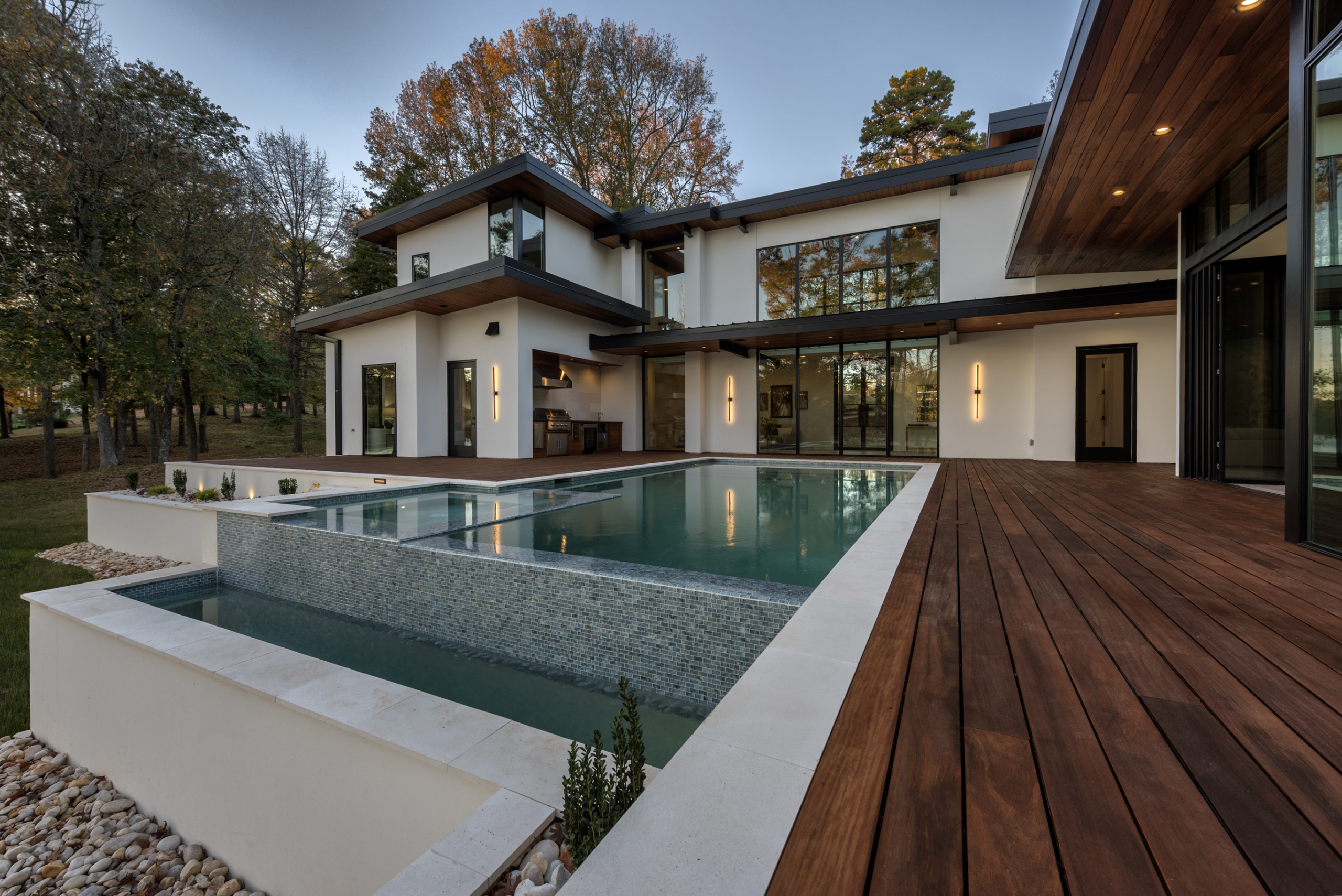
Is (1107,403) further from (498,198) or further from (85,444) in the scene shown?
(85,444)


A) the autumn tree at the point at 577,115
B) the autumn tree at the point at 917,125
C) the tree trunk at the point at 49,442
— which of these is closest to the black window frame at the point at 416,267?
the autumn tree at the point at 577,115

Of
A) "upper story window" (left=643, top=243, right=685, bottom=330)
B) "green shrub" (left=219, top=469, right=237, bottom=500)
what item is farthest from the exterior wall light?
"green shrub" (left=219, top=469, right=237, bottom=500)

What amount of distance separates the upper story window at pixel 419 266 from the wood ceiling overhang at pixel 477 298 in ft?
4.53

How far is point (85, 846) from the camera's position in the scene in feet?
9.24

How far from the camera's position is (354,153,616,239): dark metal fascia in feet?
31.1

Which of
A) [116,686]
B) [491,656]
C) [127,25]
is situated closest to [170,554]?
[116,686]

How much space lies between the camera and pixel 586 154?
51.9ft

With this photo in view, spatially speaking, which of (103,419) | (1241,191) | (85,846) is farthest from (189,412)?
(1241,191)

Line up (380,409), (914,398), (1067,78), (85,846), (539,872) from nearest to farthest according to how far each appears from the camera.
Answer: (539,872), (85,846), (1067,78), (914,398), (380,409)

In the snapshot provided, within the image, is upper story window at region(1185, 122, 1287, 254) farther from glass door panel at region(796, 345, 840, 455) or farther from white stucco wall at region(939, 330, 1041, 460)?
glass door panel at region(796, 345, 840, 455)

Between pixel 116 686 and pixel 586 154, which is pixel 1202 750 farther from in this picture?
pixel 586 154

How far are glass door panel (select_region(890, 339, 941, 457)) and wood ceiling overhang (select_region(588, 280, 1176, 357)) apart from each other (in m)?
0.31

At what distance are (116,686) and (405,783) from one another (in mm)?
2747

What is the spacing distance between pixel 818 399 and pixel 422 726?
10424mm
